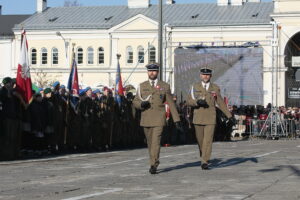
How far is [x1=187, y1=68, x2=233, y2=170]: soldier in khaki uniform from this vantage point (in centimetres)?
1677

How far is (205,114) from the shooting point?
16.9m

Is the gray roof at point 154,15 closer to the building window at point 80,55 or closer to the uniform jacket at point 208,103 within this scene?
the building window at point 80,55

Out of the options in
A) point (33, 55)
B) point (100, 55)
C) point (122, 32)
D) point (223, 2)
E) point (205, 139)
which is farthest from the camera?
point (33, 55)

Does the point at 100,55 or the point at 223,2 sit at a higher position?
the point at 223,2

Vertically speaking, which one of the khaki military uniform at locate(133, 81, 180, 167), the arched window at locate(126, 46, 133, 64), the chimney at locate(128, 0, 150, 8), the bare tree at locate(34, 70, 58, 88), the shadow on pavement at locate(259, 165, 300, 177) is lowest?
the shadow on pavement at locate(259, 165, 300, 177)

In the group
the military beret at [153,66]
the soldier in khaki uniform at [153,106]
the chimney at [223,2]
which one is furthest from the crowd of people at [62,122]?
the chimney at [223,2]

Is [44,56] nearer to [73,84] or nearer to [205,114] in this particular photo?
[73,84]

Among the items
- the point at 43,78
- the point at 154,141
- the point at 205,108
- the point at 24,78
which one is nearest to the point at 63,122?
the point at 24,78

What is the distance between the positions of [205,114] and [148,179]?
8.92 ft

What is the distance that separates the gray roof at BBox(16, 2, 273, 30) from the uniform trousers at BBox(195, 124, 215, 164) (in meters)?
72.7

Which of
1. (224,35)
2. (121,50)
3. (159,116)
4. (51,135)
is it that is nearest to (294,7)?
(224,35)

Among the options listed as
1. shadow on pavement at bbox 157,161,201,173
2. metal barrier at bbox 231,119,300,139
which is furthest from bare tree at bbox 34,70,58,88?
shadow on pavement at bbox 157,161,201,173

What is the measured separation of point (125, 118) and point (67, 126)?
15.4 ft

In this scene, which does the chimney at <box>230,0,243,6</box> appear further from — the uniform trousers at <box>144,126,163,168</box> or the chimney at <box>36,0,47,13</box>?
the uniform trousers at <box>144,126,163,168</box>
